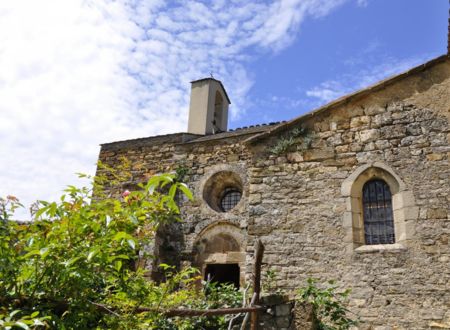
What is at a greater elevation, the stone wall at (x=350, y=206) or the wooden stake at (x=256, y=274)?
the stone wall at (x=350, y=206)

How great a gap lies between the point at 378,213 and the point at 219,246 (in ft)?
15.0

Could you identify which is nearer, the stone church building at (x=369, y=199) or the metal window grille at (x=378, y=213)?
the stone church building at (x=369, y=199)

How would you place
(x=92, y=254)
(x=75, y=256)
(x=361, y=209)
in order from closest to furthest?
1. (x=92, y=254)
2. (x=75, y=256)
3. (x=361, y=209)

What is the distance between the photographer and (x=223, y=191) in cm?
1064

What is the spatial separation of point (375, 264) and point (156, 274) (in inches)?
230

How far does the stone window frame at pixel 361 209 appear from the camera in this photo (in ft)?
19.5

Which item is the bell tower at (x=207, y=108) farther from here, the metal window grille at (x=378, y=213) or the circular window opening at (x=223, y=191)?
the metal window grille at (x=378, y=213)

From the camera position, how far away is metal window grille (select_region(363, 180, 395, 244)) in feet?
20.4

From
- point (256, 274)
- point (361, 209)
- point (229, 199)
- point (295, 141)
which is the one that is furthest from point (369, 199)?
point (229, 199)

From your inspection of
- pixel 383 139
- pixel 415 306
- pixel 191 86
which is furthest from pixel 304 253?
pixel 191 86

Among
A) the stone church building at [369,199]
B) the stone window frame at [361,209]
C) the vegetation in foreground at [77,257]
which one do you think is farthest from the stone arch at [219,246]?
the vegetation in foreground at [77,257]

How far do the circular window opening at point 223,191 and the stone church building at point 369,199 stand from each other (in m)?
3.06

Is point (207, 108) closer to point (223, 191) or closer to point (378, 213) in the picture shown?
point (223, 191)

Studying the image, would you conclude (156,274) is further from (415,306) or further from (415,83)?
(415,83)
